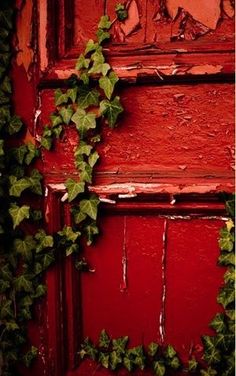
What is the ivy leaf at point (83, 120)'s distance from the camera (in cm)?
131

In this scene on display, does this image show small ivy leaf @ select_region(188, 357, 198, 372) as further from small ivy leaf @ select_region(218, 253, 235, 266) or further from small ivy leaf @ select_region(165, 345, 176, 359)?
small ivy leaf @ select_region(218, 253, 235, 266)

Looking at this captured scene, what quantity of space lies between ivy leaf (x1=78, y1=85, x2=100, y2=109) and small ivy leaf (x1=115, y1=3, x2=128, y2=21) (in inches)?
9.7

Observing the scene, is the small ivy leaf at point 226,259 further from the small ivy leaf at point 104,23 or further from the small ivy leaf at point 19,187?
the small ivy leaf at point 104,23

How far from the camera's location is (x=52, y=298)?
1437 mm

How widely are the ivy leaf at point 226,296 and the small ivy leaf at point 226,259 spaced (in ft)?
0.27

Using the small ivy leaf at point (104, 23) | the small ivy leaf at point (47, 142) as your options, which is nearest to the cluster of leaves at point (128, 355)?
the small ivy leaf at point (47, 142)

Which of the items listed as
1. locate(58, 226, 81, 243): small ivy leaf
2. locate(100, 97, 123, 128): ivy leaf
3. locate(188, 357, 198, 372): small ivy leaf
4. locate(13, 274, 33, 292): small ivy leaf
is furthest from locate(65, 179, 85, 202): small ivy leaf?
locate(188, 357, 198, 372): small ivy leaf

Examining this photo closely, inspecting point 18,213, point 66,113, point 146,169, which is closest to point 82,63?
point 66,113

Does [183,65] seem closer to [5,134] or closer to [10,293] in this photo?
[5,134]

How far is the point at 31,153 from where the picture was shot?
4.59ft

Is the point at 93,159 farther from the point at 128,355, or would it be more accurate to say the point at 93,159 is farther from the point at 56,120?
the point at 128,355

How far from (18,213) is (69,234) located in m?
0.19

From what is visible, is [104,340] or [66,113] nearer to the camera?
[66,113]

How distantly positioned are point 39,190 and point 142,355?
67cm
